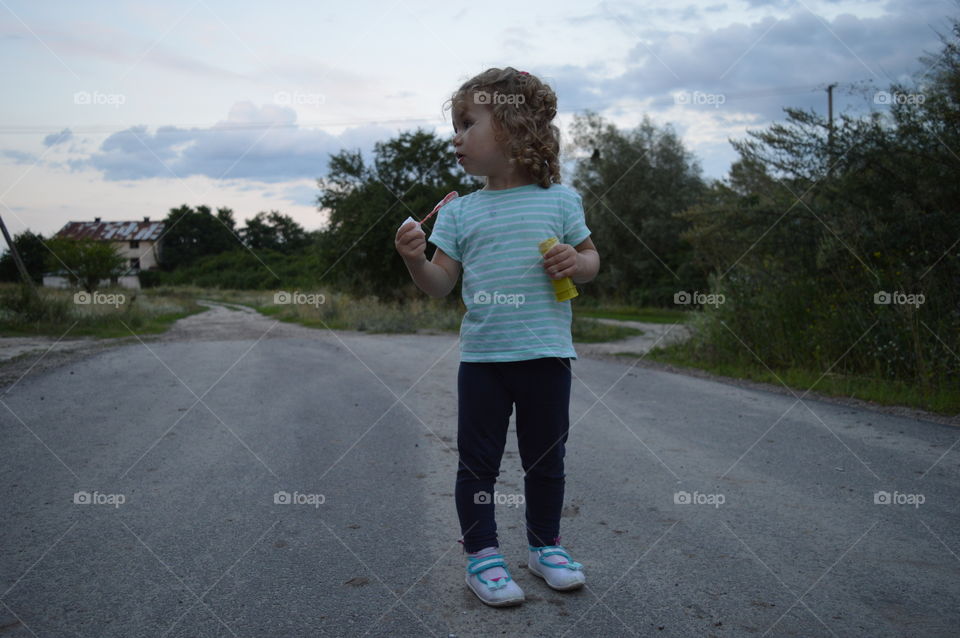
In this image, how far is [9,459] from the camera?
4.33m

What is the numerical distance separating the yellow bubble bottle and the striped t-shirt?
50 millimetres

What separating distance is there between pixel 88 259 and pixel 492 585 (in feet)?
74.3

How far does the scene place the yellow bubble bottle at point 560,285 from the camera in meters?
2.43

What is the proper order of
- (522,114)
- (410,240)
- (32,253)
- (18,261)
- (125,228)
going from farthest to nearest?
(125,228) < (32,253) < (18,261) < (522,114) < (410,240)

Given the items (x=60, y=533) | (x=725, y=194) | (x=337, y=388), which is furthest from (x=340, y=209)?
(x=60, y=533)

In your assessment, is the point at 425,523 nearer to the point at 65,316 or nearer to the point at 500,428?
the point at 500,428

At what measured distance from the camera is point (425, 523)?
3299mm

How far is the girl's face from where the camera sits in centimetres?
261

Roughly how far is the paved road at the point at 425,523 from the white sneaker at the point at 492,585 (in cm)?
4

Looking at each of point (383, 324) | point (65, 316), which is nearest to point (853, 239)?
point (383, 324)

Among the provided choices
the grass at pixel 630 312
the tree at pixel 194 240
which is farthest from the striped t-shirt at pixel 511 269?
the tree at pixel 194 240

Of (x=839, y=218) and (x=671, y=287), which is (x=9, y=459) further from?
(x=671, y=287)

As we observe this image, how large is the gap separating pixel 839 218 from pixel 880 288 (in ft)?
3.70

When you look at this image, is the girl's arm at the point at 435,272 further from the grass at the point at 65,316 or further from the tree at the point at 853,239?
the grass at the point at 65,316
